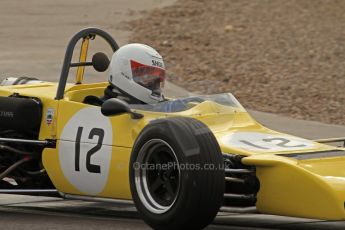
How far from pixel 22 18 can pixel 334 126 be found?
972cm

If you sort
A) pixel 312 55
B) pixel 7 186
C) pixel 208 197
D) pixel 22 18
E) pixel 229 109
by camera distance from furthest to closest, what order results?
pixel 22 18, pixel 312 55, pixel 7 186, pixel 229 109, pixel 208 197

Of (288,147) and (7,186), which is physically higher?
(288,147)

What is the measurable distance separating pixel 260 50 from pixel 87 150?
11021 millimetres

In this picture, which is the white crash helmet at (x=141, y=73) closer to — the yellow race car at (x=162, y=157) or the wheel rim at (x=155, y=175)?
the yellow race car at (x=162, y=157)

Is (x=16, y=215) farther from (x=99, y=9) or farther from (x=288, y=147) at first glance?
(x=99, y=9)

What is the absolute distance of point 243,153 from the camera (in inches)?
320

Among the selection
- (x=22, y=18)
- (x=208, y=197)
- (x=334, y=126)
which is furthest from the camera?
(x=22, y=18)

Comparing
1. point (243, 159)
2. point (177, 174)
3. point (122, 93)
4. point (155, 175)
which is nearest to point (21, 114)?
point (122, 93)

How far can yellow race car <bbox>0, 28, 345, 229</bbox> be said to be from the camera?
25.3ft

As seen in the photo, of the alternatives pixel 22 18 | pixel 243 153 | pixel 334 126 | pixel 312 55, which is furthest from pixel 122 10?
pixel 243 153

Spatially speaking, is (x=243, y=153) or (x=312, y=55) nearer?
(x=243, y=153)

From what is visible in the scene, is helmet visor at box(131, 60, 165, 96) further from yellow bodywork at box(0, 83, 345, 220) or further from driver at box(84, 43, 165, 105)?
yellow bodywork at box(0, 83, 345, 220)

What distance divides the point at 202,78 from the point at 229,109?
855 cm

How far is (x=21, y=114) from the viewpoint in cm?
948
